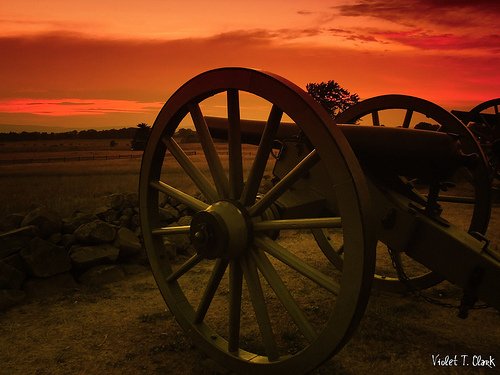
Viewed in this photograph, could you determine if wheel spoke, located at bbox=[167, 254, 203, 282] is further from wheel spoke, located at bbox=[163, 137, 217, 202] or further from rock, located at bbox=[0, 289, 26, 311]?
rock, located at bbox=[0, 289, 26, 311]

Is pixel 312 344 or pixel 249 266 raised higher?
pixel 249 266

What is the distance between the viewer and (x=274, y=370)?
2828 mm

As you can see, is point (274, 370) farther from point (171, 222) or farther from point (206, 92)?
point (171, 222)

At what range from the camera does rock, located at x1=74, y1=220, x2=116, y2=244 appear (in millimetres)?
5504

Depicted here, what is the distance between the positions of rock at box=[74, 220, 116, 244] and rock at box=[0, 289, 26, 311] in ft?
3.11

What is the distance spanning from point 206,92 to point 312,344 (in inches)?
64.3

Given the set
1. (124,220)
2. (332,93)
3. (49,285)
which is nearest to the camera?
(49,285)

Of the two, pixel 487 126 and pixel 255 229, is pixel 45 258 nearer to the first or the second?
pixel 255 229

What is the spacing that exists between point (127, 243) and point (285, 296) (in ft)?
10.8

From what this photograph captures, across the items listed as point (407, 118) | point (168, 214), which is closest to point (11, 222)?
point (168, 214)

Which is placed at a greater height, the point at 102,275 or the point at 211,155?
the point at 211,155

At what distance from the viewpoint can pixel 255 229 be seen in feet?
9.96

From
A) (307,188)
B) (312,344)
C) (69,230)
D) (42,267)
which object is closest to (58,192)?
(69,230)

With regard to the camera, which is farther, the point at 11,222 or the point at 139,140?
the point at 139,140
